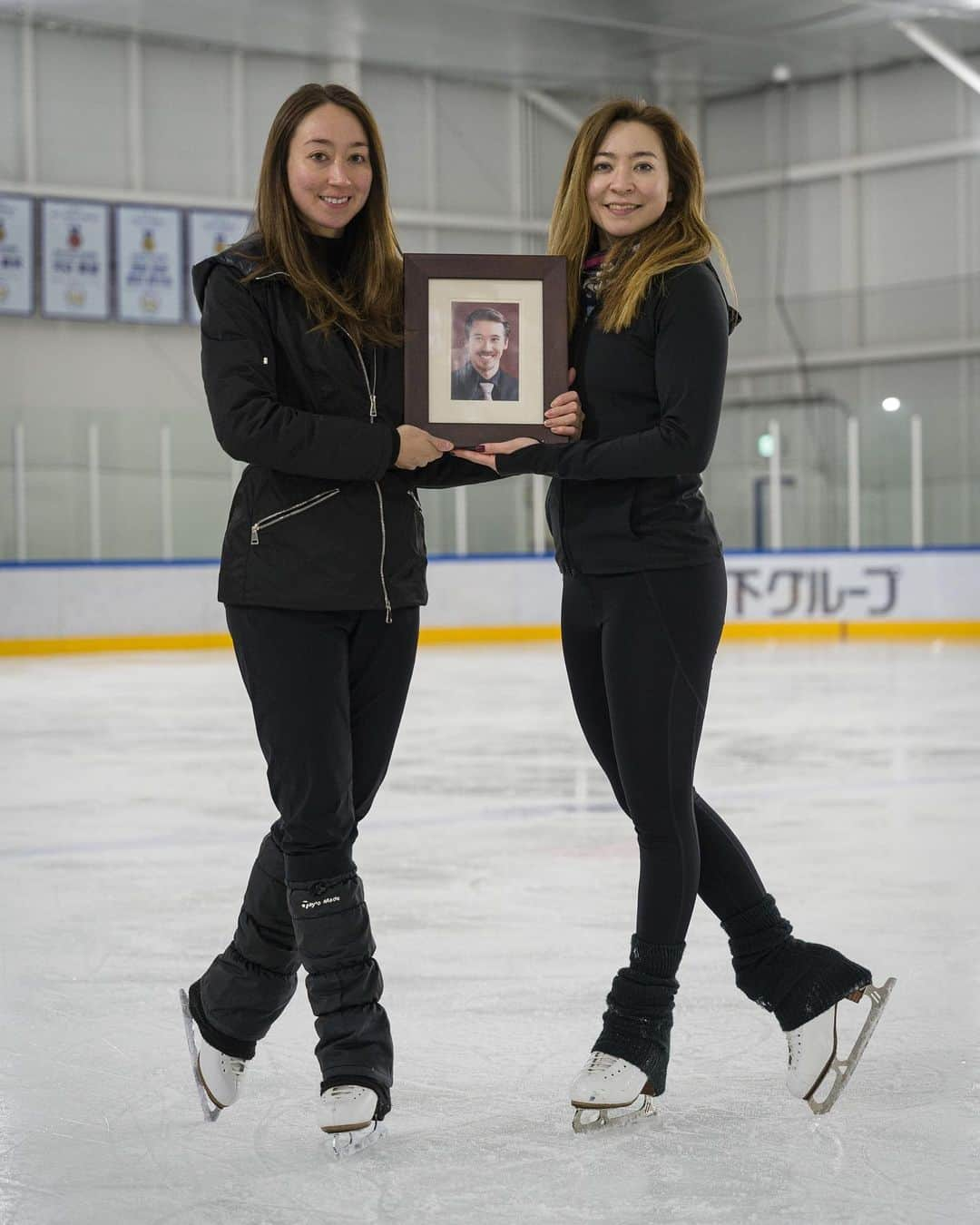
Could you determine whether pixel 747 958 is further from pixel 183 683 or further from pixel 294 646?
pixel 183 683

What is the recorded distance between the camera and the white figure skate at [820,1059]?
7.55 ft

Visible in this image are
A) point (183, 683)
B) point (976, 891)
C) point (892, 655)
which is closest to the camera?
point (976, 891)

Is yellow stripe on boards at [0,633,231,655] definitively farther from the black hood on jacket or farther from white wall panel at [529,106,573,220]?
the black hood on jacket

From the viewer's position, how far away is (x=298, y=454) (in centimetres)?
215

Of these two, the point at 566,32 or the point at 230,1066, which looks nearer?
the point at 230,1066

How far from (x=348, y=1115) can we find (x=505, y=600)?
43.2 feet

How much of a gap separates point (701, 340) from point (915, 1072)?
1083 mm

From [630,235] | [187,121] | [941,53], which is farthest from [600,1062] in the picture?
[941,53]

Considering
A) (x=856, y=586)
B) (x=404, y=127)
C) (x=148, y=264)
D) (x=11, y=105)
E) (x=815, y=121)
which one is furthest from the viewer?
(x=815, y=121)

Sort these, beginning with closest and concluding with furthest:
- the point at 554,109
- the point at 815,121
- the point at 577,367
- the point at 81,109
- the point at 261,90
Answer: the point at 577,367
the point at 81,109
the point at 261,90
the point at 815,121
the point at 554,109

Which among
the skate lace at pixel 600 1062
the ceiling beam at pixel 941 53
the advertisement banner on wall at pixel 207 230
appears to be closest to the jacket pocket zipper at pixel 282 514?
the skate lace at pixel 600 1062

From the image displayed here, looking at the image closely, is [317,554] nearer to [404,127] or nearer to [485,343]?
[485,343]

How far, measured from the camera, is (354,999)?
7.25 feet

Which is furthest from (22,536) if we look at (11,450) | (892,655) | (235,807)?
(235,807)
